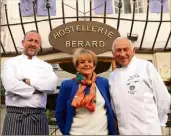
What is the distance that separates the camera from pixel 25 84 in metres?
1.55

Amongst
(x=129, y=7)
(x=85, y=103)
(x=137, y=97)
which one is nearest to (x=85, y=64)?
(x=85, y=103)

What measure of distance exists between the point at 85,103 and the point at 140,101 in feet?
0.88

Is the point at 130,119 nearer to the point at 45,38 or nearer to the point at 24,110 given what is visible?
the point at 24,110

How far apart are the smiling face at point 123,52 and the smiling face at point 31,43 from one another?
457 millimetres

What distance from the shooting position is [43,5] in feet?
13.6

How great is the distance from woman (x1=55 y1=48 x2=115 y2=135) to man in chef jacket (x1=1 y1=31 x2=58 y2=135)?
0.58 feet

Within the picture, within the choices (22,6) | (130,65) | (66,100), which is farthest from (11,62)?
(22,6)

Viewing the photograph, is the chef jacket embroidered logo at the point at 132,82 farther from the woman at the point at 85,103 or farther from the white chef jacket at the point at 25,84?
the white chef jacket at the point at 25,84

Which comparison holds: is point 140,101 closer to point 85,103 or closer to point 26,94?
point 85,103

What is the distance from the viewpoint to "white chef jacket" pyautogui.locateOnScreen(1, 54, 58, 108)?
154cm

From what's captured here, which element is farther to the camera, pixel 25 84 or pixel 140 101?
pixel 25 84

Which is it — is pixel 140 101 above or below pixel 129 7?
below

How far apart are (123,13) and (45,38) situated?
57.7 inches

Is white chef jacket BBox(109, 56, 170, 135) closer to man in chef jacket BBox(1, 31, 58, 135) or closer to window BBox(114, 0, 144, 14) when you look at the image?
man in chef jacket BBox(1, 31, 58, 135)
